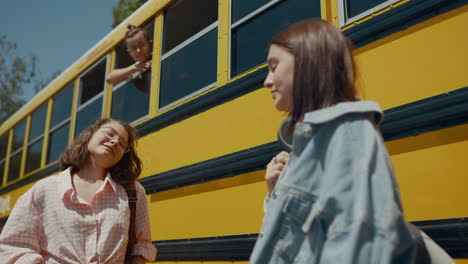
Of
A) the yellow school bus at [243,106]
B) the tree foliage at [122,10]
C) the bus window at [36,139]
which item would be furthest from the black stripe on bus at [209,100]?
the tree foliage at [122,10]

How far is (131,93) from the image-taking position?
272 cm

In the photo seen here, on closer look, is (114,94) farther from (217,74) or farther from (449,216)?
(449,216)

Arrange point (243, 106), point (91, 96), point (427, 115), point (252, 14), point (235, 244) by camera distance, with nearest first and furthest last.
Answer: point (427, 115) < point (235, 244) < point (243, 106) < point (252, 14) < point (91, 96)

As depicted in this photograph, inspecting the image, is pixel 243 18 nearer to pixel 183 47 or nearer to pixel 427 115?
pixel 183 47

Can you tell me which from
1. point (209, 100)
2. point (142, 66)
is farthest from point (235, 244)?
point (142, 66)

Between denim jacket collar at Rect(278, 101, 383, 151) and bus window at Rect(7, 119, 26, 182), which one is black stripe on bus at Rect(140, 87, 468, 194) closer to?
denim jacket collar at Rect(278, 101, 383, 151)

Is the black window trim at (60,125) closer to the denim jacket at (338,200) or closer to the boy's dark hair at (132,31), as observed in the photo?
the boy's dark hair at (132,31)

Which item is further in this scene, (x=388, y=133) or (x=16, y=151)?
(x=16, y=151)

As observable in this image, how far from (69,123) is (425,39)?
2.96 metres

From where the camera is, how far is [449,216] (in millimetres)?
1153

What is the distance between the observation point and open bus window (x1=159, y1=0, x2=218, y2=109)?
2.16m

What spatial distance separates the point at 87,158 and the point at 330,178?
1063 mm

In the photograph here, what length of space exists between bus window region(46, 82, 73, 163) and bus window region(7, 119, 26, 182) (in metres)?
0.95

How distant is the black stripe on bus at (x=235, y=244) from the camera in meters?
1.13
